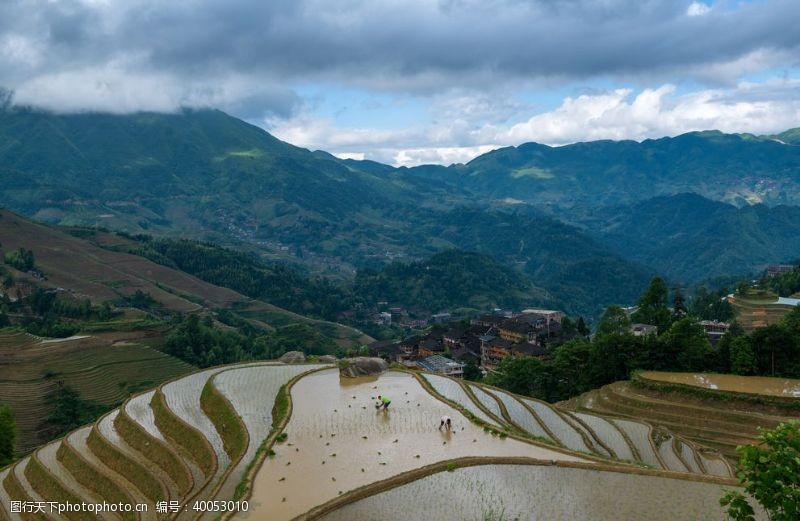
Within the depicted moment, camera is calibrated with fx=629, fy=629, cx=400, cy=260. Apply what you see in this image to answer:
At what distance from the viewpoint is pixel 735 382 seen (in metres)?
38.5

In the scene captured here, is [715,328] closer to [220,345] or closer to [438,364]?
[438,364]

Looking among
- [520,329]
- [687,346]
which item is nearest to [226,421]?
[687,346]

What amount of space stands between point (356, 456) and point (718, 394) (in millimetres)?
25978

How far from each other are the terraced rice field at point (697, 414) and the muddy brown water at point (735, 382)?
1.05 metres

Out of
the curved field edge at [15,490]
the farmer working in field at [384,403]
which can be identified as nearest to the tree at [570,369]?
the farmer working in field at [384,403]

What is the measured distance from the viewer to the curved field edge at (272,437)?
1678cm

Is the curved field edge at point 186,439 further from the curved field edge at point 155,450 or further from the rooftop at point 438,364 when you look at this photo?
the rooftop at point 438,364

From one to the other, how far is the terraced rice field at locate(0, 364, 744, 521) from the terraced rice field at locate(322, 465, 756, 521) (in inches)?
2.2

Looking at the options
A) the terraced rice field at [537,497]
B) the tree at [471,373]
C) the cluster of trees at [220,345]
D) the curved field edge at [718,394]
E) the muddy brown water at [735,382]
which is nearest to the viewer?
the terraced rice field at [537,497]

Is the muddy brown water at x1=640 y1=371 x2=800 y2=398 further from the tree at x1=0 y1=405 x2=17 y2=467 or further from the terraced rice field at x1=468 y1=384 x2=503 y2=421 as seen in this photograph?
the tree at x1=0 y1=405 x2=17 y2=467

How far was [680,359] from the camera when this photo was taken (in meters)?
42.7

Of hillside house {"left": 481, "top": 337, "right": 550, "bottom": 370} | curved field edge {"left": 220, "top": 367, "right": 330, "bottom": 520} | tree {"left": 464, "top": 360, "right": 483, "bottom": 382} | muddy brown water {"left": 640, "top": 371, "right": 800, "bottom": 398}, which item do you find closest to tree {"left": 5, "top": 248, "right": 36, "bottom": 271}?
hillside house {"left": 481, "top": 337, "right": 550, "bottom": 370}

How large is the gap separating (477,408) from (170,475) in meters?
12.3

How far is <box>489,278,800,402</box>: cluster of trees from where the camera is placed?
39.0m
